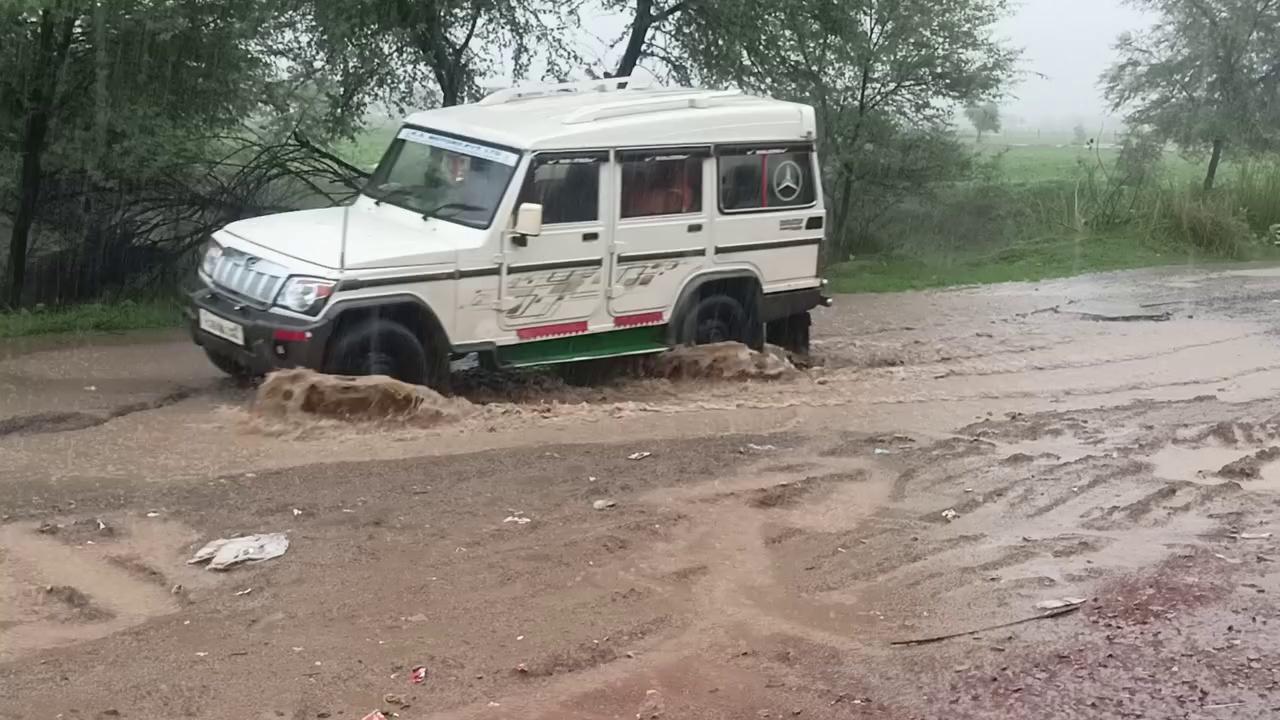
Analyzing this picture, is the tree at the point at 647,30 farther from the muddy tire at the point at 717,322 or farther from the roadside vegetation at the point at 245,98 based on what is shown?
the muddy tire at the point at 717,322

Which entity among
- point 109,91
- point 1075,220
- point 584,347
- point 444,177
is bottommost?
point 584,347

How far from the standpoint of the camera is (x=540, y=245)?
29.7 ft

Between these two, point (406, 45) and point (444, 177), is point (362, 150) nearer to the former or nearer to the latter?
point (406, 45)

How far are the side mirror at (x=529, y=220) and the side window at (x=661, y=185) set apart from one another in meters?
0.98

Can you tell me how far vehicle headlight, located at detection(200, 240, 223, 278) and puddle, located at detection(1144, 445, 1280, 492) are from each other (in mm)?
5925

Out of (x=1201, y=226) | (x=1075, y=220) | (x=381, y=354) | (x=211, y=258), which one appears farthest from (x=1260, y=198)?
(x=211, y=258)

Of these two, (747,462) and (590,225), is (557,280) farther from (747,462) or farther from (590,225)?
(747,462)

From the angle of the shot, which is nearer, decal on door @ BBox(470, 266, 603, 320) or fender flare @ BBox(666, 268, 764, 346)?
decal on door @ BBox(470, 266, 603, 320)

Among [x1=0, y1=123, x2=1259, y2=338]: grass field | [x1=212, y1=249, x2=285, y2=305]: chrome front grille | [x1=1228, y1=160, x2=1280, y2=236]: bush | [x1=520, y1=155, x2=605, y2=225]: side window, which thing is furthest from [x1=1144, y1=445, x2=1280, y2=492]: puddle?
[x1=1228, y1=160, x2=1280, y2=236]: bush

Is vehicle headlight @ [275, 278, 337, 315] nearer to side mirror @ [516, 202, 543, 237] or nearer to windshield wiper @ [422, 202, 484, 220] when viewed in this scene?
windshield wiper @ [422, 202, 484, 220]

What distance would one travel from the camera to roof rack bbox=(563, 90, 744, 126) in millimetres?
9430

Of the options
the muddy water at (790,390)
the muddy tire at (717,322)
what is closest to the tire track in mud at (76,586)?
the muddy water at (790,390)

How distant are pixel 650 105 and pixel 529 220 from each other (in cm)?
168

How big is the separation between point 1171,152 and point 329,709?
86.5 feet
